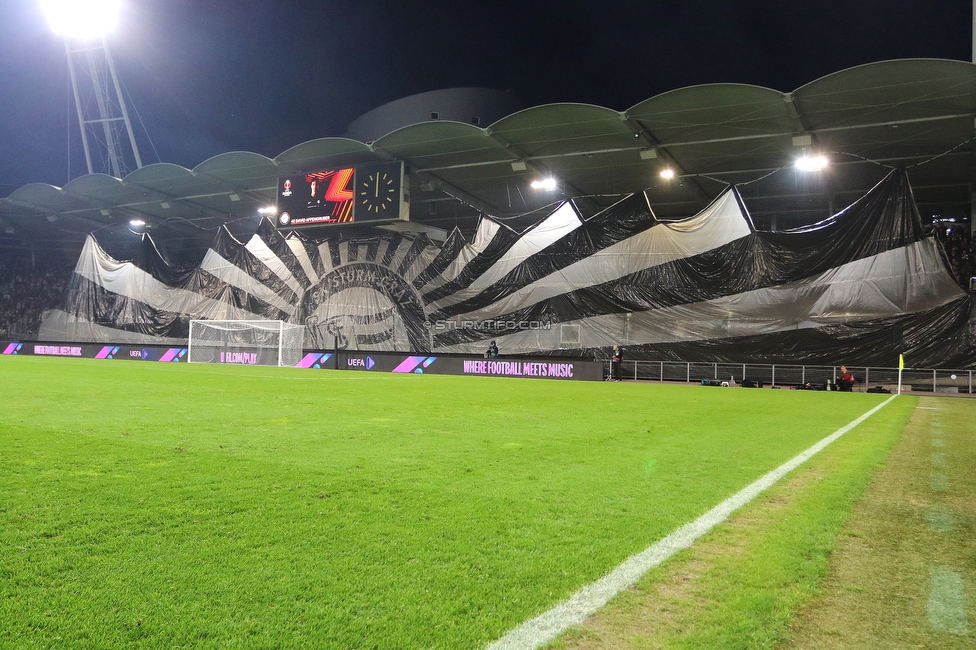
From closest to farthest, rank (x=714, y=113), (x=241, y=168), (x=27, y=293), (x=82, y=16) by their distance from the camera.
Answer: (x=714, y=113), (x=241, y=168), (x=82, y=16), (x=27, y=293)

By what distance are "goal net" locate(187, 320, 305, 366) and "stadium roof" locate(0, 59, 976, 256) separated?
7.24 m

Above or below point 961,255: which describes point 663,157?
above

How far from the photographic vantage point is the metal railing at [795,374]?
20109mm

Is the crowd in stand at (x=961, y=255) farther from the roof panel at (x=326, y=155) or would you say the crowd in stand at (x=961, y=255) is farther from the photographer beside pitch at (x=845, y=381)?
the roof panel at (x=326, y=155)

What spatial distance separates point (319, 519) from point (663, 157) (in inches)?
999

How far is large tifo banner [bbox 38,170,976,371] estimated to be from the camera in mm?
21547

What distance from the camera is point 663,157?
85.5ft

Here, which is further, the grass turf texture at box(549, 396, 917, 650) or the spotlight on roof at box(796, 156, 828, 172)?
the spotlight on roof at box(796, 156, 828, 172)

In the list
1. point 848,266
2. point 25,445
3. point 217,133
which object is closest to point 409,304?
point 848,266

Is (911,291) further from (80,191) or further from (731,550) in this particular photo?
(80,191)

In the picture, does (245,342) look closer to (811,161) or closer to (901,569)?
(811,161)

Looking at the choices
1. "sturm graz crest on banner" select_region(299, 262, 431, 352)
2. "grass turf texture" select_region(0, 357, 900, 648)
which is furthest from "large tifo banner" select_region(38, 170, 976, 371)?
"grass turf texture" select_region(0, 357, 900, 648)

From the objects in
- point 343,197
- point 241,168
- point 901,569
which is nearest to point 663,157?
point 343,197

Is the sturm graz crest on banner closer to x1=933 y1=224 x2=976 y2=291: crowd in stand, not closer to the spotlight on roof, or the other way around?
the spotlight on roof
